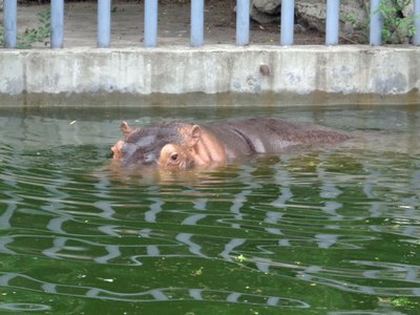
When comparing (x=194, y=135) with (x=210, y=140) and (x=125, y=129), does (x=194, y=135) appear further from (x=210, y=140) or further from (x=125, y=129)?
(x=125, y=129)

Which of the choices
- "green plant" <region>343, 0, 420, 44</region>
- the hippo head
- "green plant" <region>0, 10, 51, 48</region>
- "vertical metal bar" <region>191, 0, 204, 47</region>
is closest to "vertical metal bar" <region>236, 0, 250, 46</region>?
"vertical metal bar" <region>191, 0, 204, 47</region>

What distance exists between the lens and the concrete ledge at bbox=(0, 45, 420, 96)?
352 inches

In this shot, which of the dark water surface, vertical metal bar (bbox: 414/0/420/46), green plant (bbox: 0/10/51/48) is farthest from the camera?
vertical metal bar (bbox: 414/0/420/46)

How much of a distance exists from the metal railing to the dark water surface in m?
1.23

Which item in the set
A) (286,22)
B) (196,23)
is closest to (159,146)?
(196,23)

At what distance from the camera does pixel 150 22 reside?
923 cm

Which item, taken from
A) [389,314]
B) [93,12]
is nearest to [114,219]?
[389,314]

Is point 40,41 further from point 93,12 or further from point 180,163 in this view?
point 93,12

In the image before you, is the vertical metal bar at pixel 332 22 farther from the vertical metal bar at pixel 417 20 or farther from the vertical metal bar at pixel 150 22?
the vertical metal bar at pixel 150 22

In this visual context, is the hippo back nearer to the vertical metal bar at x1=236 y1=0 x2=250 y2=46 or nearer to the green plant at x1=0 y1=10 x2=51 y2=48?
the vertical metal bar at x1=236 y1=0 x2=250 y2=46

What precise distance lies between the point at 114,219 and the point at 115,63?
381 centimetres

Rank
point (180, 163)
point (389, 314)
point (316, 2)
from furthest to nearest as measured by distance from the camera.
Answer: point (316, 2) < point (180, 163) < point (389, 314)

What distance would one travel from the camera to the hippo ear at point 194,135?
277 inches

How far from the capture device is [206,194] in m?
6.08
